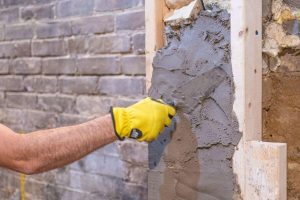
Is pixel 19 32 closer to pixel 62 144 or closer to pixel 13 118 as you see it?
pixel 13 118

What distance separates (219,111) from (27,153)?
26.2 inches

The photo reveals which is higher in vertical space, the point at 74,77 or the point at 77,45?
the point at 77,45

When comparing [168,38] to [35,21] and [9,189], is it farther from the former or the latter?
[9,189]

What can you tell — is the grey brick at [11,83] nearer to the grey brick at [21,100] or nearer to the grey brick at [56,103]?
the grey brick at [21,100]

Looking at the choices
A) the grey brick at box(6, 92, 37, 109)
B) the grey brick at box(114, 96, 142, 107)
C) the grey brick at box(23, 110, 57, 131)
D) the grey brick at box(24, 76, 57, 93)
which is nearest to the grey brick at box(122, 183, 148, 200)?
the grey brick at box(114, 96, 142, 107)

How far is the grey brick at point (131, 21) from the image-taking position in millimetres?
1878

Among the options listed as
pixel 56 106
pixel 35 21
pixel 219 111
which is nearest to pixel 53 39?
pixel 35 21

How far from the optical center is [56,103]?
91.4 inches

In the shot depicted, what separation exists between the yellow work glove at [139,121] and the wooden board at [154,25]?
238 millimetres

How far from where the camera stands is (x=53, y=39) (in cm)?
230

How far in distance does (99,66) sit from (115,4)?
31 cm

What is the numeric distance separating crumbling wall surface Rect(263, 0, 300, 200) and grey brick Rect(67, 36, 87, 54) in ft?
3.49

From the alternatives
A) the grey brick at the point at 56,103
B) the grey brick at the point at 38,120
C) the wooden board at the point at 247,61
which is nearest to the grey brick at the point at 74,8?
the grey brick at the point at 56,103

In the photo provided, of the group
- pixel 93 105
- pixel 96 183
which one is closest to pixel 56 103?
pixel 93 105
